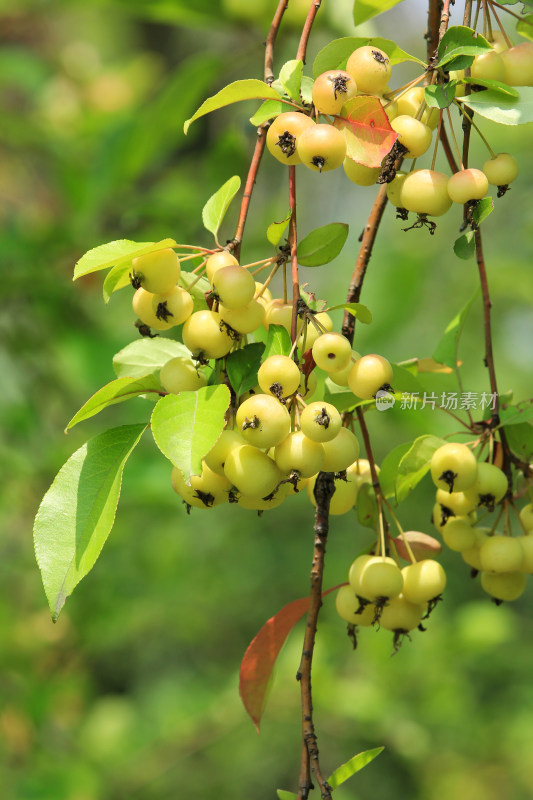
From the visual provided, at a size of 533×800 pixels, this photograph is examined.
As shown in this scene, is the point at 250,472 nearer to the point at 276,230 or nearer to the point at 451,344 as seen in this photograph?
the point at 276,230

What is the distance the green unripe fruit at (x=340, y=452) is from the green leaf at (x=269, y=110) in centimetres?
26

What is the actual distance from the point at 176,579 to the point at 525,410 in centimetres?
152

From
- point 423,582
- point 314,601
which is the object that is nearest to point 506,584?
point 423,582

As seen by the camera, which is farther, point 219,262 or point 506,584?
point 506,584

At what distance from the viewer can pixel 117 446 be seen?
63 cm

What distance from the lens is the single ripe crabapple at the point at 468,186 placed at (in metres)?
0.61

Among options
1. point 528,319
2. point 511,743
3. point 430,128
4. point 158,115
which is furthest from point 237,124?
point 511,743

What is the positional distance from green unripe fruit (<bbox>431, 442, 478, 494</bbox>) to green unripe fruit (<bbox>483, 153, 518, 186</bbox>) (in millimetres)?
235

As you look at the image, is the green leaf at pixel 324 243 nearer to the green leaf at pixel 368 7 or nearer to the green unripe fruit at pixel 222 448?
the green unripe fruit at pixel 222 448

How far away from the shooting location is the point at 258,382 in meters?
0.60

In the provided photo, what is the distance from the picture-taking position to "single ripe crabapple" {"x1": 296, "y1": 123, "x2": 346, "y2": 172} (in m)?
0.57

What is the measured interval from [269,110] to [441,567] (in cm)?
42

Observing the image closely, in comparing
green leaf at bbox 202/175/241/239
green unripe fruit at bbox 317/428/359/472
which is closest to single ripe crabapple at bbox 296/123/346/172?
green leaf at bbox 202/175/241/239

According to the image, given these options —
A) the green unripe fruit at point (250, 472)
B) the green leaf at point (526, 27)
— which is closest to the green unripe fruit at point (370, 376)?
the green unripe fruit at point (250, 472)
